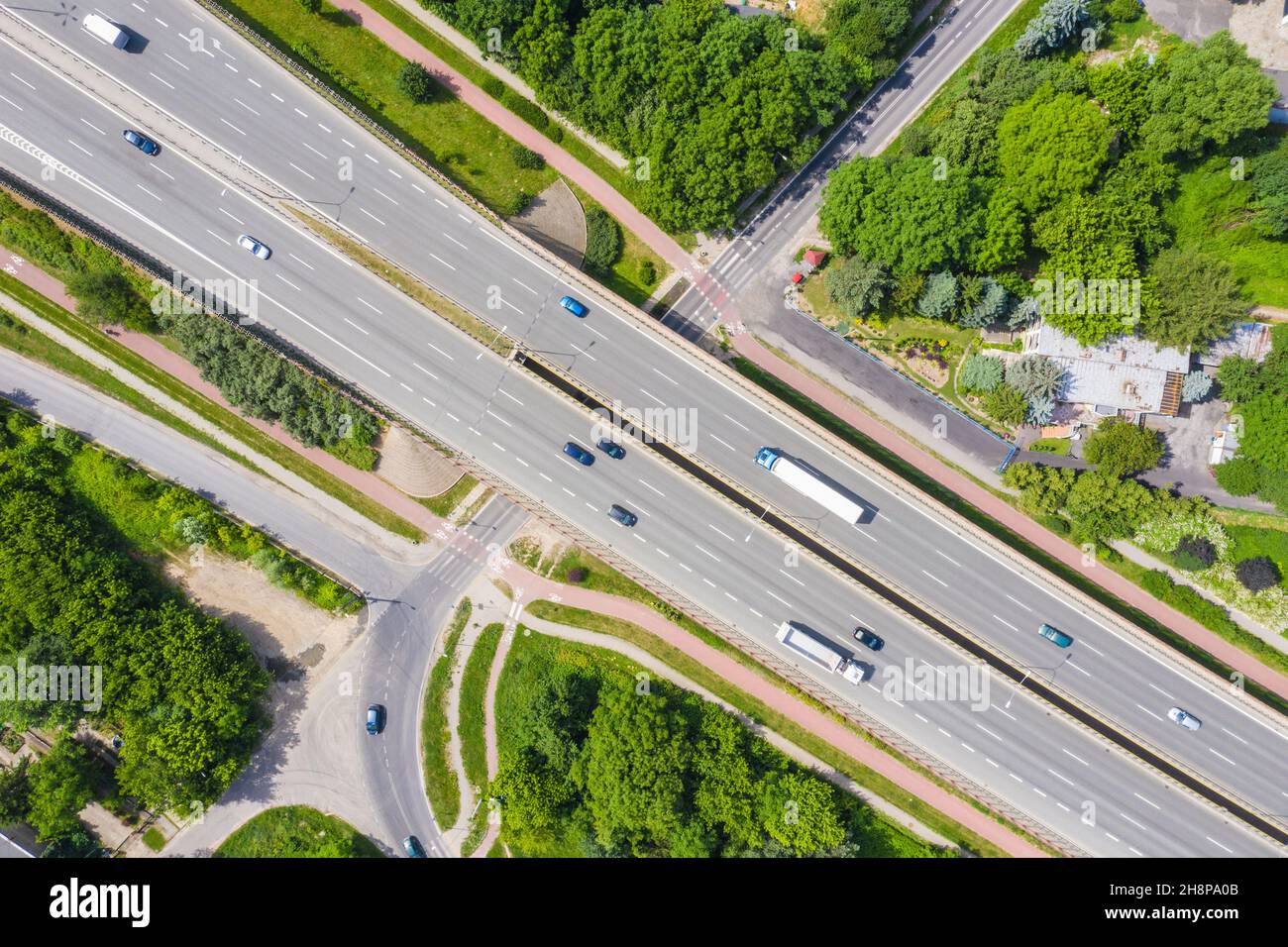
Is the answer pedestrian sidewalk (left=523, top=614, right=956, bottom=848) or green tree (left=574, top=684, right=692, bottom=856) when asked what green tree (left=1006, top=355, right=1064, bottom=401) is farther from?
green tree (left=574, top=684, right=692, bottom=856)

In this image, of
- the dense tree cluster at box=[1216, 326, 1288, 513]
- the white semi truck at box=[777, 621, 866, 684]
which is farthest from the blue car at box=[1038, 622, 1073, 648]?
the dense tree cluster at box=[1216, 326, 1288, 513]

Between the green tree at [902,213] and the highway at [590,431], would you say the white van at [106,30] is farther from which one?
the green tree at [902,213]

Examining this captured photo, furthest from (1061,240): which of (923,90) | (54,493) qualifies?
(54,493)

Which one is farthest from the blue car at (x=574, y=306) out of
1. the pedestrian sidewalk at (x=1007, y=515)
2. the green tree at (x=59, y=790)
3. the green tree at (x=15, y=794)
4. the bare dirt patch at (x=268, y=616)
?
the green tree at (x=15, y=794)

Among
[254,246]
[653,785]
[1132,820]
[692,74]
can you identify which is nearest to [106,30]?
[254,246]

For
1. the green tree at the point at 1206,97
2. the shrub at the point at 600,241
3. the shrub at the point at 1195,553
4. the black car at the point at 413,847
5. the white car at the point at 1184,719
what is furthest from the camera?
the shrub at the point at 600,241

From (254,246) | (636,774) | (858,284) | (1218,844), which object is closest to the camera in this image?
(636,774)

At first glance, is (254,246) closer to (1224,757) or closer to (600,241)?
(600,241)

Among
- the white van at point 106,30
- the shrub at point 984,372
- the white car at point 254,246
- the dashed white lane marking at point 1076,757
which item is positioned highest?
the white van at point 106,30

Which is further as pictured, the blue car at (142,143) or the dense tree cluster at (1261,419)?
the blue car at (142,143)
